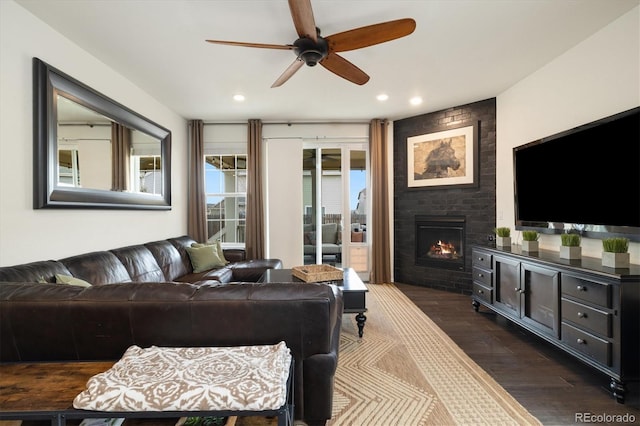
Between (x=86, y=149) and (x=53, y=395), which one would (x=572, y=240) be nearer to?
(x=53, y=395)

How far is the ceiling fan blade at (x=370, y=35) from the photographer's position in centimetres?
179

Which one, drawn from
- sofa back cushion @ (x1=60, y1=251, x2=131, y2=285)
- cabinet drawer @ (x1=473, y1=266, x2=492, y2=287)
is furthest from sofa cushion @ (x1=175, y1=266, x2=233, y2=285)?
cabinet drawer @ (x1=473, y1=266, x2=492, y2=287)

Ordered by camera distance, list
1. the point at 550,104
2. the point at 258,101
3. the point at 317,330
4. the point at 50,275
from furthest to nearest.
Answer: the point at 258,101 → the point at 550,104 → the point at 50,275 → the point at 317,330

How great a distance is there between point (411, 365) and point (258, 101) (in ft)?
11.4

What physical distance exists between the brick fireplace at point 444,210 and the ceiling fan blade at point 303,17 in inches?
117

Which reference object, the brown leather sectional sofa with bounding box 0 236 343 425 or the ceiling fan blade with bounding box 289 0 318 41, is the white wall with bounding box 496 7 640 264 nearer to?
the ceiling fan blade with bounding box 289 0 318 41

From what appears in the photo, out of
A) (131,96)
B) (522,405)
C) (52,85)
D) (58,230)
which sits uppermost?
(131,96)

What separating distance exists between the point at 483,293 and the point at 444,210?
1.46m

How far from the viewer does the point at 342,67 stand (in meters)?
2.37

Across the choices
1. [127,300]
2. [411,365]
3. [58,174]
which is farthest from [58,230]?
[411,365]

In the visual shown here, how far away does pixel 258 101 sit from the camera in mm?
3838

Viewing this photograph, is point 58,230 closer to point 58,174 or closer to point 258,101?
point 58,174

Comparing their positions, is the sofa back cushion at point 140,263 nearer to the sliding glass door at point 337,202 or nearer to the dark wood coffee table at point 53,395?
the dark wood coffee table at point 53,395

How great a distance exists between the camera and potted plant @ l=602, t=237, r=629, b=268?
6.27 ft
